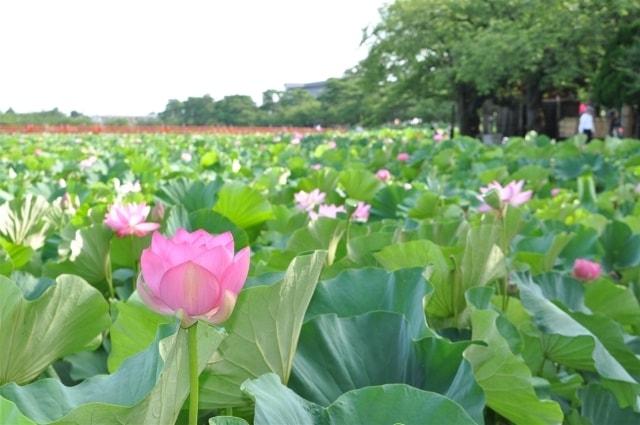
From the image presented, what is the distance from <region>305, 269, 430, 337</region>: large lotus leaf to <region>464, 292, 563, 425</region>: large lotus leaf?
6cm

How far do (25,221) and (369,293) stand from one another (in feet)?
2.50

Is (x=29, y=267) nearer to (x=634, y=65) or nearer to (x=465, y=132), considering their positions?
(x=634, y=65)

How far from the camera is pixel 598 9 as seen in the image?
717 inches

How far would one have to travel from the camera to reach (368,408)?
1.41ft

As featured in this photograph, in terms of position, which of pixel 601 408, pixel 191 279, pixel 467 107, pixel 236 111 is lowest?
pixel 236 111

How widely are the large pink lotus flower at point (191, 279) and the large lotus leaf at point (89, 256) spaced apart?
636 mm

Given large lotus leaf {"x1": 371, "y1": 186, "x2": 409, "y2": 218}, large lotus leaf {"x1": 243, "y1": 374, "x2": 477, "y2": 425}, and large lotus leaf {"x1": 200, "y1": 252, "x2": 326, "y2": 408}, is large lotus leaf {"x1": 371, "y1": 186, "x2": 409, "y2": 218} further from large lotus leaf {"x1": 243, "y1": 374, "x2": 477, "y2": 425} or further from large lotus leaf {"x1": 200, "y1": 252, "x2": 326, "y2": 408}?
large lotus leaf {"x1": 243, "y1": 374, "x2": 477, "y2": 425}

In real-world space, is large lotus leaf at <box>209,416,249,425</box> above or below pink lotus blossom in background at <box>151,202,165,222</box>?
above

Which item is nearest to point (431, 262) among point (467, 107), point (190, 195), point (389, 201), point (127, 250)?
point (127, 250)

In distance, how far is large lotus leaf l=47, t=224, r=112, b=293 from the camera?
1.08 m

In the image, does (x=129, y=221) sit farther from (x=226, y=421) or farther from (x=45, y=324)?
(x=226, y=421)

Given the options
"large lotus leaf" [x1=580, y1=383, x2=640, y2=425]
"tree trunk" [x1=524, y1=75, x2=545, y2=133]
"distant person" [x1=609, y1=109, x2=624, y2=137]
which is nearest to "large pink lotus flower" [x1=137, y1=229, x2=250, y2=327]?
"large lotus leaf" [x1=580, y1=383, x2=640, y2=425]

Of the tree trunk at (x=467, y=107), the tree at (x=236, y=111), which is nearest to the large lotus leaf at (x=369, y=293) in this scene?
the tree trunk at (x=467, y=107)

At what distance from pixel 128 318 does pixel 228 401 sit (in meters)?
0.18
